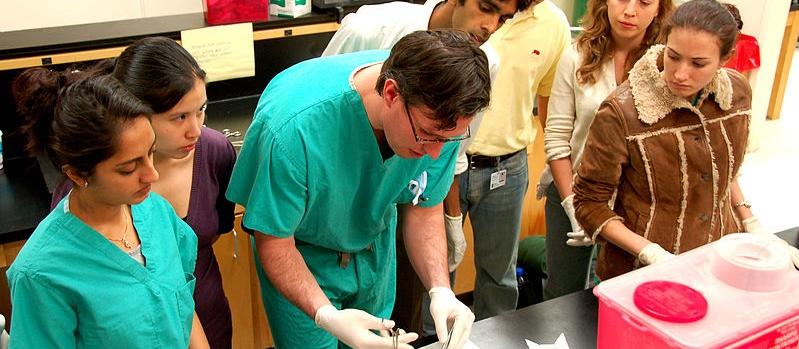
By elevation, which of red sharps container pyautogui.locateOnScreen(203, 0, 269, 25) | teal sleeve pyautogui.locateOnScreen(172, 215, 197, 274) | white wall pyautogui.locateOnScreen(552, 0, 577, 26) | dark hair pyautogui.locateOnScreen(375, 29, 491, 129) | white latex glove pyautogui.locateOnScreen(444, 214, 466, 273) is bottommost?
white latex glove pyautogui.locateOnScreen(444, 214, 466, 273)

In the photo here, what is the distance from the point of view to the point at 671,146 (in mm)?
1624

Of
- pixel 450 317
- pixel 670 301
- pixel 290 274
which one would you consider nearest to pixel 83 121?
pixel 290 274

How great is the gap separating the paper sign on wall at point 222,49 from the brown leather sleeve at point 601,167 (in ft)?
3.97

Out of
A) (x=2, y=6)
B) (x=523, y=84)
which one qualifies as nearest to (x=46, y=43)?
(x=2, y=6)

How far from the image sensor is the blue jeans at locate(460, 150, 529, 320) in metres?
2.27

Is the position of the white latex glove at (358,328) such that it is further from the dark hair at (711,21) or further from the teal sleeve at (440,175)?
the dark hair at (711,21)

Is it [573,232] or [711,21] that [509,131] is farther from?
[711,21]

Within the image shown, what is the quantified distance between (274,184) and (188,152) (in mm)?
243

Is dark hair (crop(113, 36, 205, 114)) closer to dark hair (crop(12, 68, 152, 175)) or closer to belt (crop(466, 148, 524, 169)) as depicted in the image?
dark hair (crop(12, 68, 152, 175))

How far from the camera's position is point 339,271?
160 centimetres

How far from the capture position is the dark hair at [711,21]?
1572 millimetres

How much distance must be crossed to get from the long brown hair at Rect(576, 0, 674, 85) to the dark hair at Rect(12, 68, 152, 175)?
4.18 feet

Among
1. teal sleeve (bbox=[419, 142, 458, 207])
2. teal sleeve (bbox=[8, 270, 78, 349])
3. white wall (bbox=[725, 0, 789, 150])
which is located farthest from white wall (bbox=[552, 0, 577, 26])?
teal sleeve (bbox=[8, 270, 78, 349])

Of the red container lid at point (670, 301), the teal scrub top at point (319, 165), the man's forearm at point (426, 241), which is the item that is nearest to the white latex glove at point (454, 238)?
the man's forearm at point (426, 241)
